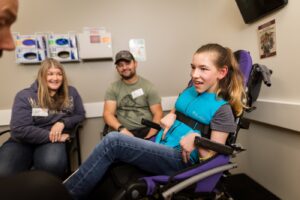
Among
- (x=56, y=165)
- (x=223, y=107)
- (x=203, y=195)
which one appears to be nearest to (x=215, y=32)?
(x=223, y=107)

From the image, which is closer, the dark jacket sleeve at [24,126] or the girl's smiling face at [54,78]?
the dark jacket sleeve at [24,126]

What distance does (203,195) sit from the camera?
4.08ft

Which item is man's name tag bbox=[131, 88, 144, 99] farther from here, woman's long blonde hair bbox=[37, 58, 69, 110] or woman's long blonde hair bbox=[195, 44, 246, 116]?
woman's long blonde hair bbox=[195, 44, 246, 116]

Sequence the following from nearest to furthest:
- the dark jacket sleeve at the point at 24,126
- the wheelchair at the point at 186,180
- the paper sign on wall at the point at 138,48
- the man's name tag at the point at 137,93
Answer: the wheelchair at the point at 186,180
the dark jacket sleeve at the point at 24,126
the man's name tag at the point at 137,93
the paper sign on wall at the point at 138,48

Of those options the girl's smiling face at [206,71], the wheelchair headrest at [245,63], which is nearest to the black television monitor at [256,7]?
the wheelchair headrest at [245,63]

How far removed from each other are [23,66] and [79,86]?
23.8 inches

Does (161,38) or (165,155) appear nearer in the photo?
(165,155)

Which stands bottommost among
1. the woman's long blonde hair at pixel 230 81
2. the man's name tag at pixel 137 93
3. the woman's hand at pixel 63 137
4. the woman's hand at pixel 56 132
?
the woman's hand at pixel 63 137

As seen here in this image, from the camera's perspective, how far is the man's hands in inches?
74.9

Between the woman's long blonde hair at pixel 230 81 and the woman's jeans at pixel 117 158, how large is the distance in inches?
19.2

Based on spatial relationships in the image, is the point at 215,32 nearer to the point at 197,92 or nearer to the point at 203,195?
the point at 197,92

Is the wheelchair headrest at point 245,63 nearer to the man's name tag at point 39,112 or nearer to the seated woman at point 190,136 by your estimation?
the seated woman at point 190,136

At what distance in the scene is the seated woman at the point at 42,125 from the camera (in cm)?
176

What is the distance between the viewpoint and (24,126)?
6.16 feet
